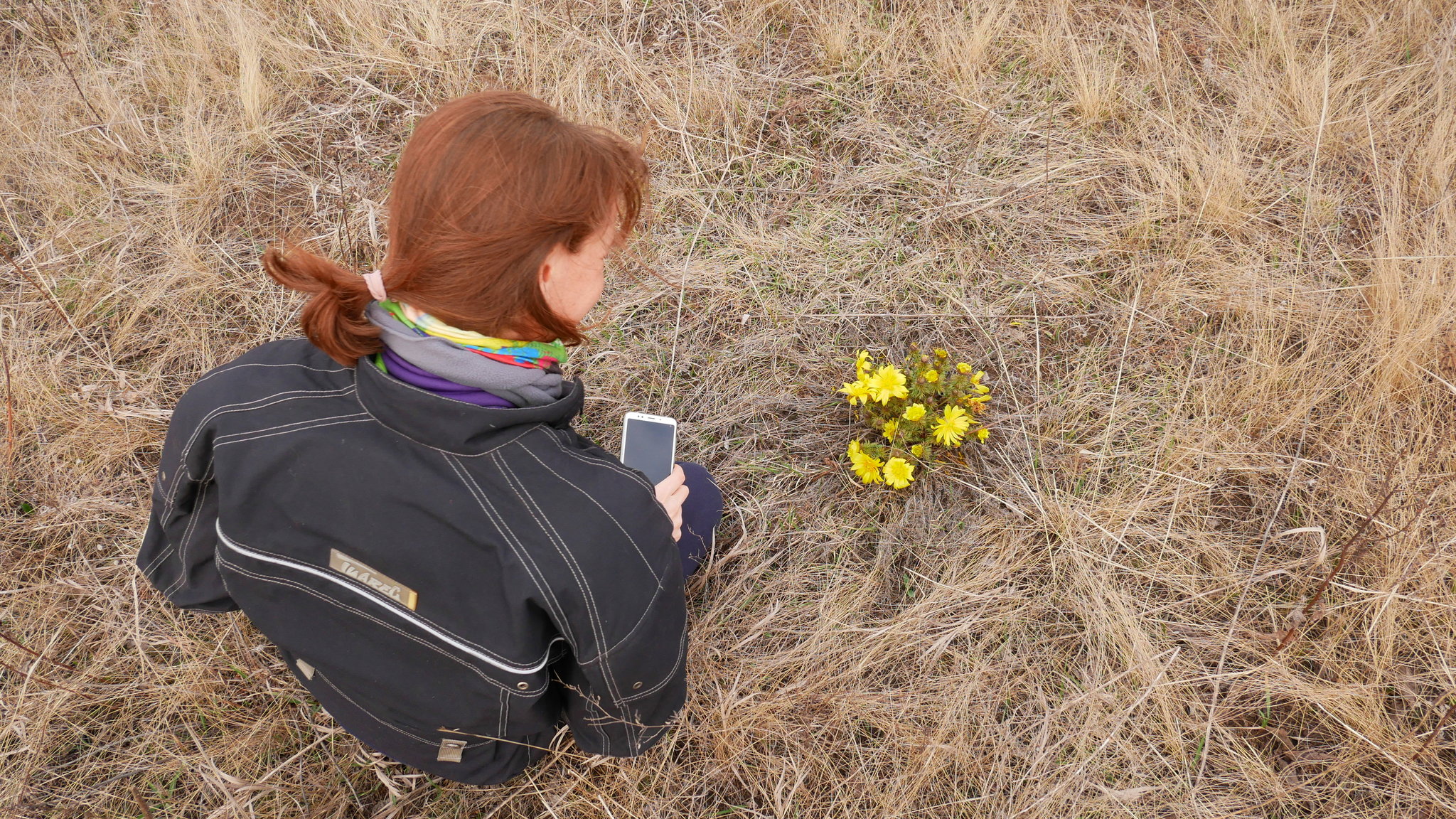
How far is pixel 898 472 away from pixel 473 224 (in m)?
1.36

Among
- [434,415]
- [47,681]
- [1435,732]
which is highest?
[434,415]

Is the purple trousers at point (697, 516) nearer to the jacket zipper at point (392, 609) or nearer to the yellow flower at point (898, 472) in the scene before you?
the yellow flower at point (898, 472)

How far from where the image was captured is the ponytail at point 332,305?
1.42m

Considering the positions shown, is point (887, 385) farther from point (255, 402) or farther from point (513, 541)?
point (255, 402)

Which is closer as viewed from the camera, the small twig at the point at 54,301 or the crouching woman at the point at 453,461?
the crouching woman at the point at 453,461

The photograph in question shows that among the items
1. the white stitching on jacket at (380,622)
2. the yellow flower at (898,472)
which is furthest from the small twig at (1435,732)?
the white stitching on jacket at (380,622)

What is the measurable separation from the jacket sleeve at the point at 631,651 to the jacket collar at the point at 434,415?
287 mm

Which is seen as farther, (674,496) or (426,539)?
(674,496)

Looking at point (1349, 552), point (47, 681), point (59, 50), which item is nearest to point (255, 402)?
point (47, 681)

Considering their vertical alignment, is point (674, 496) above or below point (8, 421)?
above

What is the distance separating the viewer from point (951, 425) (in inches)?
91.1

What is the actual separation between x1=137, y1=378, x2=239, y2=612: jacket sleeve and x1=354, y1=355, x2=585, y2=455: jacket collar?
37 cm

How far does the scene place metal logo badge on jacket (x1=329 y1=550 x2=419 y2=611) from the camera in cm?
145

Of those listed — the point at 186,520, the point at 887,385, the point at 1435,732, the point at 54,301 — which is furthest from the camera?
the point at 54,301
